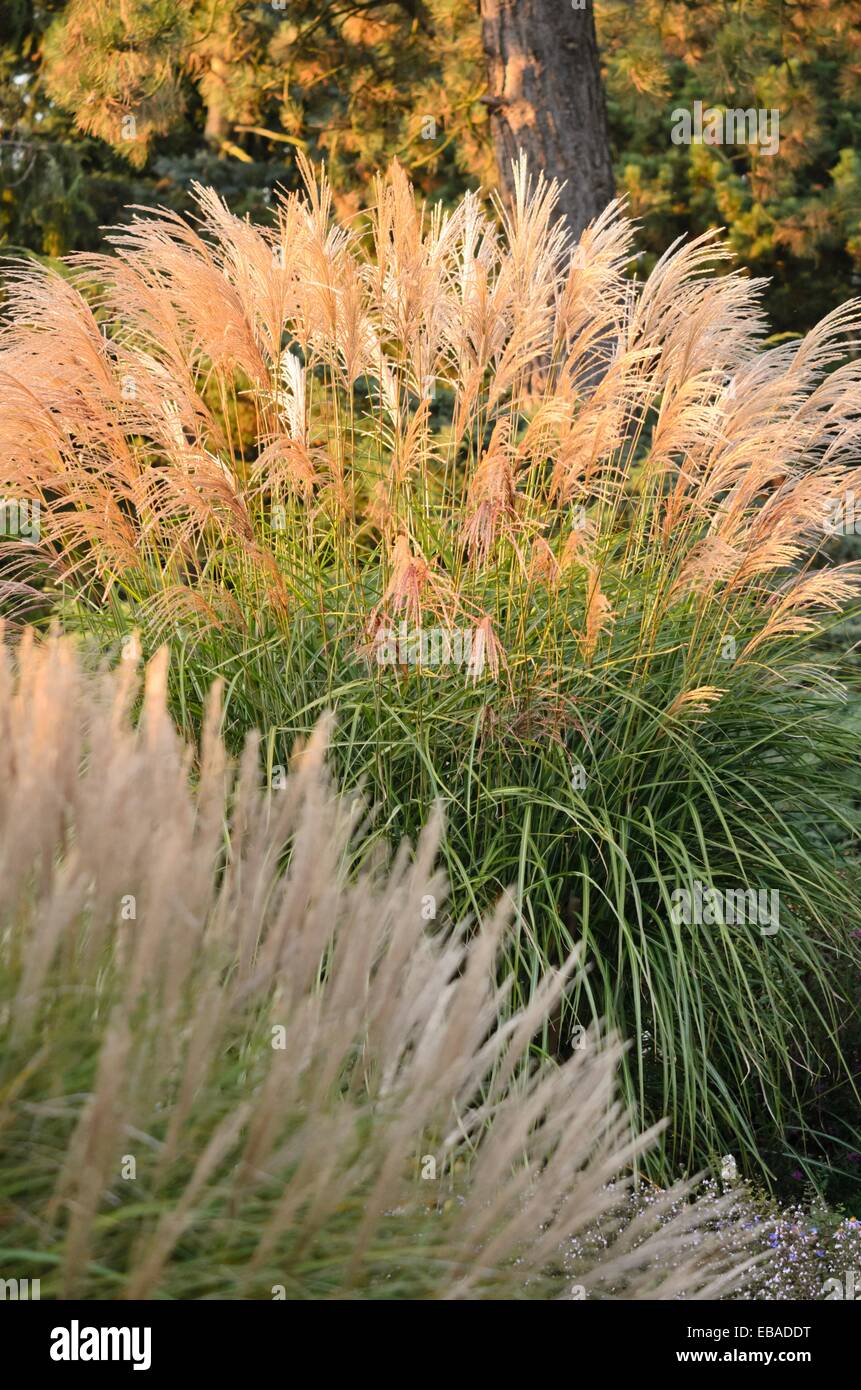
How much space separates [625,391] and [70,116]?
11938mm

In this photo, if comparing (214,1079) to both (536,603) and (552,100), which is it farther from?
(552,100)

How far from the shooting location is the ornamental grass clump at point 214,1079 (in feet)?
5.52

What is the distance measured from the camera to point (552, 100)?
673 centimetres

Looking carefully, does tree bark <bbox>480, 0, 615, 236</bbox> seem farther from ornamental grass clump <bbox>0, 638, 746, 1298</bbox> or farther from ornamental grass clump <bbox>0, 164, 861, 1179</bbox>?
ornamental grass clump <bbox>0, 638, 746, 1298</bbox>

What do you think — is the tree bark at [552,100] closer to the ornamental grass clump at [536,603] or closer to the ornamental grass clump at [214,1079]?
the ornamental grass clump at [536,603]

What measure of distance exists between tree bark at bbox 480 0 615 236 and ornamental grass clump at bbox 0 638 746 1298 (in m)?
5.34

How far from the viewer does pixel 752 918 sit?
12.4 feet

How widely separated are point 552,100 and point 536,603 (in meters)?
3.54

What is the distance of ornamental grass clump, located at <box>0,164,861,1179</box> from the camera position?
3.72m

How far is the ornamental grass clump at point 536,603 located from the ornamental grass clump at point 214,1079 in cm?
151

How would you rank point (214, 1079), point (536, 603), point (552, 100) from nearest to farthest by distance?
1. point (214, 1079)
2. point (536, 603)
3. point (552, 100)

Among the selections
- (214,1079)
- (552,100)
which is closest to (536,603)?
(214,1079)
